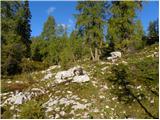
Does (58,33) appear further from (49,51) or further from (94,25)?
(94,25)

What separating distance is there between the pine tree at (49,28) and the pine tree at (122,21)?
20607 mm

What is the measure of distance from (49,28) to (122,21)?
882 inches

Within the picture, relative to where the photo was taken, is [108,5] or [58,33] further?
[58,33]

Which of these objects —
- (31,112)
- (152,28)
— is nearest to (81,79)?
(31,112)

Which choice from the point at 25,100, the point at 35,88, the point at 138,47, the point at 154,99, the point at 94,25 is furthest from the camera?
the point at 138,47

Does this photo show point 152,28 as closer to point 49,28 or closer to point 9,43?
point 49,28

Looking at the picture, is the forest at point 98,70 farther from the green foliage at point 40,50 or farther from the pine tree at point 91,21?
the green foliage at point 40,50

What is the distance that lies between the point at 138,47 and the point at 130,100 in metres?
25.0

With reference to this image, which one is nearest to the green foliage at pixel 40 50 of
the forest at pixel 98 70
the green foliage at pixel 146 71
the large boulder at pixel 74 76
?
the forest at pixel 98 70

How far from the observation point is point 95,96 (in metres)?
20.8

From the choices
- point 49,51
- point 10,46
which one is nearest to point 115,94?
point 10,46

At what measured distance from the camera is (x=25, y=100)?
21.5m

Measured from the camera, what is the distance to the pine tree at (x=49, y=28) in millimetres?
59841

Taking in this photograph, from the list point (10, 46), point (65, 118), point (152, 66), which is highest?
point (10, 46)
